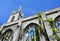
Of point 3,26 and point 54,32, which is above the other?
point 3,26

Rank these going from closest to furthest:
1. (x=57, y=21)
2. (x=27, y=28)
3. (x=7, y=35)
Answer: (x=57, y=21) < (x=27, y=28) < (x=7, y=35)

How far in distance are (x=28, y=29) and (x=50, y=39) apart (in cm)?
597

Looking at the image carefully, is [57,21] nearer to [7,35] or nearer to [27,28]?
[27,28]

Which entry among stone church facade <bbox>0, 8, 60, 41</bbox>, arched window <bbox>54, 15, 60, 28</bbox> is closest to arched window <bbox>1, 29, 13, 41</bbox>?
stone church facade <bbox>0, 8, 60, 41</bbox>

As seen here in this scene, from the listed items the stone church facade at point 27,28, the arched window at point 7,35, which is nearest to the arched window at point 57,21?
the stone church facade at point 27,28

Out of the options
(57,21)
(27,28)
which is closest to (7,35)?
(27,28)

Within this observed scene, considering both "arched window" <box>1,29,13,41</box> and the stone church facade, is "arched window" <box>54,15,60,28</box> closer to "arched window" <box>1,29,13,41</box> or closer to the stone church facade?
the stone church facade

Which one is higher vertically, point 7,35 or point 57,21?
point 57,21

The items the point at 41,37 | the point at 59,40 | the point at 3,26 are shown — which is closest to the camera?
the point at 59,40

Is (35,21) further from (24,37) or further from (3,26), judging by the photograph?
(3,26)

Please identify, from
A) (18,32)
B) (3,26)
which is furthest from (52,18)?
(3,26)

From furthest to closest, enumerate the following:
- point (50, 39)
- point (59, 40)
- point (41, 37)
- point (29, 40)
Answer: point (29, 40) < point (41, 37) < point (50, 39) < point (59, 40)

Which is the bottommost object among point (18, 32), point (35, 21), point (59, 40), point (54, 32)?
point (59, 40)

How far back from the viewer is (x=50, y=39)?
1845 cm
